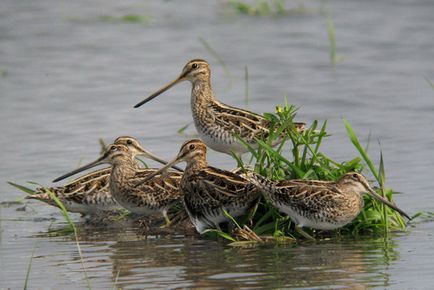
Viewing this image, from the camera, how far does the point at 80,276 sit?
9.15 metres

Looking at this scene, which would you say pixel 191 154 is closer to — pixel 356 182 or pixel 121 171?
pixel 121 171

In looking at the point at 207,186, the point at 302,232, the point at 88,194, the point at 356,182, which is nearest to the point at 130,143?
the point at 88,194

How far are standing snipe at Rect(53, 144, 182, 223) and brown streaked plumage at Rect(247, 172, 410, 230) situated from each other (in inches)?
51.8

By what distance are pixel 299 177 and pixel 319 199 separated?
0.50 m

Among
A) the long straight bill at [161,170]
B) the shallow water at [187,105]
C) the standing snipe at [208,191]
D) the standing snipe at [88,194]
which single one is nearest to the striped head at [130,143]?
the standing snipe at [88,194]

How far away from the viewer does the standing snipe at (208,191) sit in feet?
32.5

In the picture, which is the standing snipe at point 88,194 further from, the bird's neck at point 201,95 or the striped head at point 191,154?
the striped head at point 191,154

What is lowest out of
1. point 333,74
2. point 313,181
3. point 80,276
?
point 80,276

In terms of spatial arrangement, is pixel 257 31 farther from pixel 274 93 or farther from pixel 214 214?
pixel 214 214

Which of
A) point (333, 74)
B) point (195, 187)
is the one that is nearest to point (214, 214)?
point (195, 187)

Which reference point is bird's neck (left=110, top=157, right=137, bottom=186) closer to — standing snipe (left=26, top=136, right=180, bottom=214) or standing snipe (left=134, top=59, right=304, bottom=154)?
standing snipe (left=26, top=136, right=180, bottom=214)

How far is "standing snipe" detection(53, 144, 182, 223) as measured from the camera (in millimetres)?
10820

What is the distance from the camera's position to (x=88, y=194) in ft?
37.2

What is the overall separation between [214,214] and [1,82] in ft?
24.1
